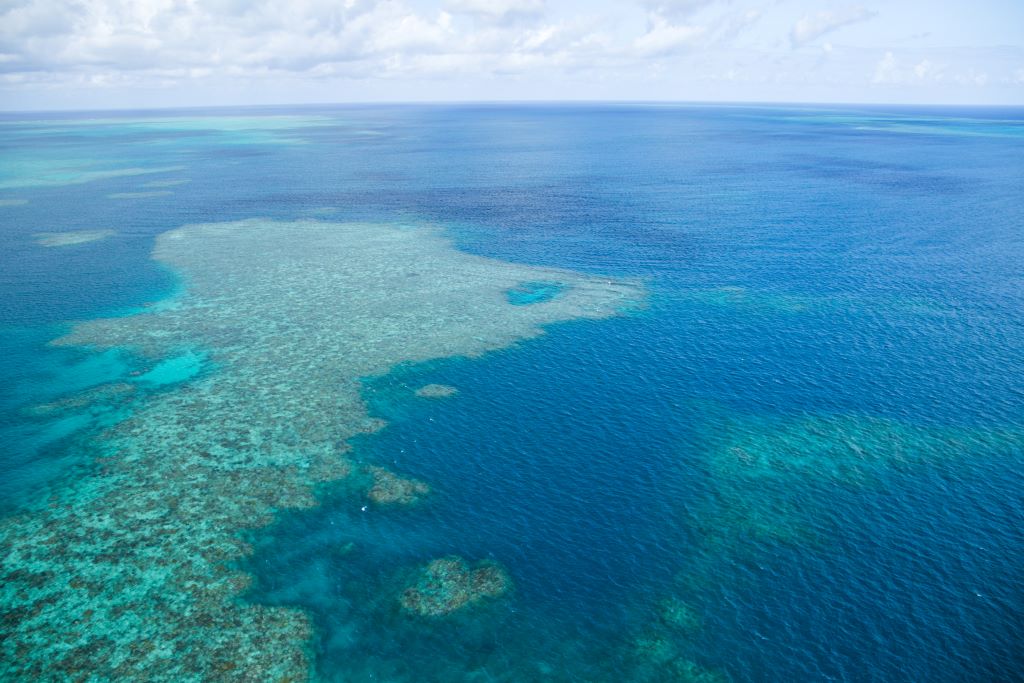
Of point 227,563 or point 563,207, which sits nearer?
point 227,563

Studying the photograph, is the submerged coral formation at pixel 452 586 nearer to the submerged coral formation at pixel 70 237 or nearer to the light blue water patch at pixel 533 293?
the light blue water patch at pixel 533 293

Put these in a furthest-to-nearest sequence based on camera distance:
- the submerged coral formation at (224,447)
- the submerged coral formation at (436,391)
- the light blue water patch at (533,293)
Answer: the light blue water patch at (533,293) → the submerged coral formation at (436,391) → the submerged coral formation at (224,447)

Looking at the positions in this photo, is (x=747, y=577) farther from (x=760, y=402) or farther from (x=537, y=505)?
(x=760, y=402)

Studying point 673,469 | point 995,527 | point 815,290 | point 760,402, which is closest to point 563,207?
point 815,290

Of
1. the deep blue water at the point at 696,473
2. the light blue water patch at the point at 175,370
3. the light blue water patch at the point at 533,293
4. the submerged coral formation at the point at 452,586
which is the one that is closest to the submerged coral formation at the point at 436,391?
the deep blue water at the point at 696,473

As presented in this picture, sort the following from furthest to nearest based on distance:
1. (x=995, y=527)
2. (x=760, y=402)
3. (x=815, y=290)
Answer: (x=815, y=290) → (x=760, y=402) → (x=995, y=527)
